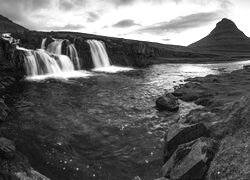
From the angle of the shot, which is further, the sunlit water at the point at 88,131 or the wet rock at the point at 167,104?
the wet rock at the point at 167,104

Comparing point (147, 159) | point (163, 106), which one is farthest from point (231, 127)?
point (163, 106)

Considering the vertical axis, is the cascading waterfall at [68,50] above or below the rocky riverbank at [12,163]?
above

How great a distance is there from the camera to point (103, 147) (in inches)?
773

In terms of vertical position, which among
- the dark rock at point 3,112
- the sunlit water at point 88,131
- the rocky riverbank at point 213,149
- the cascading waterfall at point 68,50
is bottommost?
the sunlit water at point 88,131

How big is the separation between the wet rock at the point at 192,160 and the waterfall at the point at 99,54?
60393 millimetres

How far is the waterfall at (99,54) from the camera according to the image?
238 feet

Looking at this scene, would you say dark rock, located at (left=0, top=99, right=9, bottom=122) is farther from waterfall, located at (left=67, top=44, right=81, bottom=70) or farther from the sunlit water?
waterfall, located at (left=67, top=44, right=81, bottom=70)

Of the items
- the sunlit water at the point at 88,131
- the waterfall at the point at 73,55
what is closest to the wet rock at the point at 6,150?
the sunlit water at the point at 88,131

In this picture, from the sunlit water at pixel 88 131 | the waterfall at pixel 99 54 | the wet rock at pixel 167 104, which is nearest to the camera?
the sunlit water at pixel 88 131

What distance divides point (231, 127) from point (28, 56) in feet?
157

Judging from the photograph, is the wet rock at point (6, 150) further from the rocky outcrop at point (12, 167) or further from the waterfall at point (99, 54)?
the waterfall at point (99, 54)

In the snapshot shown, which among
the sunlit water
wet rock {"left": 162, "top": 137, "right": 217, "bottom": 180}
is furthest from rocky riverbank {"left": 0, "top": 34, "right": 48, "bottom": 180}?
wet rock {"left": 162, "top": 137, "right": 217, "bottom": 180}

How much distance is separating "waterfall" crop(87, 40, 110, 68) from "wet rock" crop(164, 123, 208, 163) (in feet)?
189

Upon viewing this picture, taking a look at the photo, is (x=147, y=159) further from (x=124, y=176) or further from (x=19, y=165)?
(x=19, y=165)
